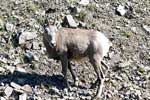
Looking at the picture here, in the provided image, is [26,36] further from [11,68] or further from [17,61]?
[11,68]

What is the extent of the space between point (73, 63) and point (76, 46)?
136 centimetres

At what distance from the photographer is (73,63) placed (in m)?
17.6

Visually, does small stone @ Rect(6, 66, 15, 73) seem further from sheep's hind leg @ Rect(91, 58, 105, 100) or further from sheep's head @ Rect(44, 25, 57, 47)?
sheep's hind leg @ Rect(91, 58, 105, 100)

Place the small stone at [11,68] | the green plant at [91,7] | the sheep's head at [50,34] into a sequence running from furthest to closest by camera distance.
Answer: the green plant at [91,7] < the small stone at [11,68] < the sheep's head at [50,34]

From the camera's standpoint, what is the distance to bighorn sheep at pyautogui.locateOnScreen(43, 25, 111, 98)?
16.2 meters

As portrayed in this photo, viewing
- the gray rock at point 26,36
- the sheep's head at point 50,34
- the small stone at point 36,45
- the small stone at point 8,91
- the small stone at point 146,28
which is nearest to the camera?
the small stone at point 8,91

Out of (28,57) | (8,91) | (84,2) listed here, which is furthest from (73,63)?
(84,2)

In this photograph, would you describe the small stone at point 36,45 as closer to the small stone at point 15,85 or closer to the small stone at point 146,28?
the small stone at point 15,85

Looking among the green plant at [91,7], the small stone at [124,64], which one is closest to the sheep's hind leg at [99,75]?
the small stone at [124,64]

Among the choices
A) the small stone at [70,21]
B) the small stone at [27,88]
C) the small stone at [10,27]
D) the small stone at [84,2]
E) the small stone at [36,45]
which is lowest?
the small stone at [27,88]

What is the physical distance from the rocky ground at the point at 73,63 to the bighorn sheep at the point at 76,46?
22.5 inches

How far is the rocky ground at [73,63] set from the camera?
16.3m

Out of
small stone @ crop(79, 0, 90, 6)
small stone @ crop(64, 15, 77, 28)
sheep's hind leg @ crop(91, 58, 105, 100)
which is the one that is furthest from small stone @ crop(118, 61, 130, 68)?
small stone @ crop(79, 0, 90, 6)

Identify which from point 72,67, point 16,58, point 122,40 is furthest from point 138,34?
point 16,58
